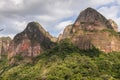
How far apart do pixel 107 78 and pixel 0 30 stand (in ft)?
476

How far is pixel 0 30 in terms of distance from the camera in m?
62.5

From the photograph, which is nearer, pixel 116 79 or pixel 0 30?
pixel 0 30

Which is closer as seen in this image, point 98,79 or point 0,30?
point 0,30

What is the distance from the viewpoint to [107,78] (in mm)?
199750

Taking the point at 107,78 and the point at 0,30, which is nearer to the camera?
the point at 0,30

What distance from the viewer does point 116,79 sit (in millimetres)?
199625

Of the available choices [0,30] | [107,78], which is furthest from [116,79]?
[0,30]

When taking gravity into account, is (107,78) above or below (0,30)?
below

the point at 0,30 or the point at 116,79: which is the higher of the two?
the point at 0,30

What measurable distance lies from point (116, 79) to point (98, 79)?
1081 centimetres

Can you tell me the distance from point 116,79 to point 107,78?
5412 millimetres

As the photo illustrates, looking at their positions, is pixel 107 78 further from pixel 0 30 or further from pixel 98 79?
pixel 0 30

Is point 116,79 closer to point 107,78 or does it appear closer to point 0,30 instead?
point 107,78
